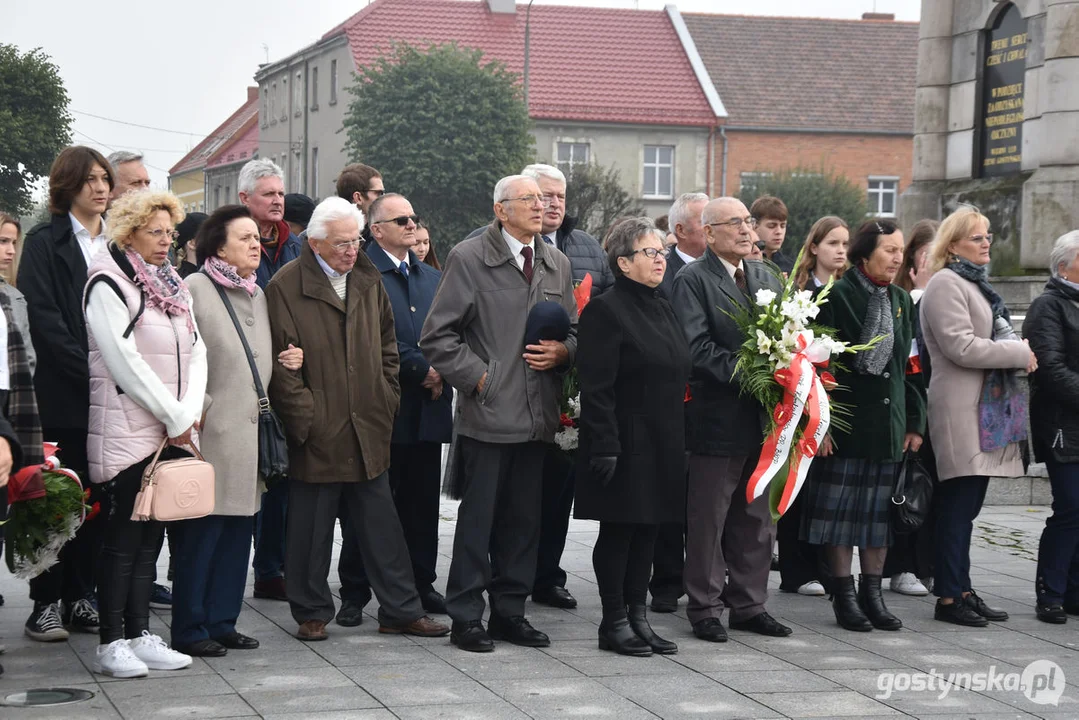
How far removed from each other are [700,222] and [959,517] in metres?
2.15

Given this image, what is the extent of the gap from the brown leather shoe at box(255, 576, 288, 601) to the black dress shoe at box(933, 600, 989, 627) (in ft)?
11.6

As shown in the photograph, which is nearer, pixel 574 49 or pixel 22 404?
pixel 22 404

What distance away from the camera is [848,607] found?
7.68 meters

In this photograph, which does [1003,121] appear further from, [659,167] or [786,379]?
[659,167]

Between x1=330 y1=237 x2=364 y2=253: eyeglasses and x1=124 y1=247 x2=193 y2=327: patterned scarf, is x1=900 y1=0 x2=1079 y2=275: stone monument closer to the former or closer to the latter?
x1=330 y1=237 x2=364 y2=253: eyeglasses

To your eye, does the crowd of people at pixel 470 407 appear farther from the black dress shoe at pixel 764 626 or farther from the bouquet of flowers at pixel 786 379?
the bouquet of flowers at pixel 786 379

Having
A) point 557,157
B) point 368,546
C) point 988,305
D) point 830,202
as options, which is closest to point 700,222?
point 988,305

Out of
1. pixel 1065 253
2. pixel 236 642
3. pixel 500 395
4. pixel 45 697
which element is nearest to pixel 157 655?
pixel 236 642

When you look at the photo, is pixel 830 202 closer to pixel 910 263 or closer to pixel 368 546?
pixel 910 263

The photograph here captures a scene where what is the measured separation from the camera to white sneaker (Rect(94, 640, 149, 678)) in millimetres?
6277

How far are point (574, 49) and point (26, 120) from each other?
64.4 feet

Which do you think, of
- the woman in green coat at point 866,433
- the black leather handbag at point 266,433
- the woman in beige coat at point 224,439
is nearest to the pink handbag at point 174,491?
the woman in beige coat at point 224,439

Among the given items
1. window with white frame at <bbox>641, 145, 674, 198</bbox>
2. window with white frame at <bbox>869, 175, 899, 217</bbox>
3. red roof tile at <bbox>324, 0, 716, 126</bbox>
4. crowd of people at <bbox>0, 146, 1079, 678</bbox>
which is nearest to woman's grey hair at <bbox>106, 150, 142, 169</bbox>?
crowd of people at <bbox>0, 146, 1079, 678</bbox>

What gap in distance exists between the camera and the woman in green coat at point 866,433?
7684mm
